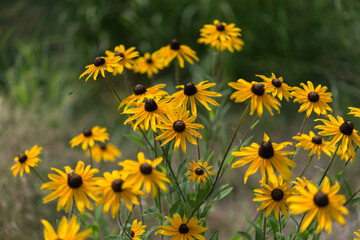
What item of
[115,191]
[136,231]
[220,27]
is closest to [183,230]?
[136,231]

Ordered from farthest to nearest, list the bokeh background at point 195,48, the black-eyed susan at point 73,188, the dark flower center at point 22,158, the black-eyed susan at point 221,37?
the bokeh background at point 195,48 → the black-eyed susan at point 221,37 → the dark flower center at point 22,158 → the black-eyed susan at point 73,188

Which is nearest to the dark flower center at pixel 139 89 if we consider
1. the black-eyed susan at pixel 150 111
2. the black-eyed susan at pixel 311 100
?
the black-eyed susan at pixel 150 111

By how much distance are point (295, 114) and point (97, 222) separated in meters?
2.25

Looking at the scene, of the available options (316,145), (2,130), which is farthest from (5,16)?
(316,145)

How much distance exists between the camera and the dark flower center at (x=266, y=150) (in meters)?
1.00

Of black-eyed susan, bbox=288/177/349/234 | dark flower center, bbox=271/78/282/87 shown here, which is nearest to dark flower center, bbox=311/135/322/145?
dark flower center, bbox=271/78/282/87

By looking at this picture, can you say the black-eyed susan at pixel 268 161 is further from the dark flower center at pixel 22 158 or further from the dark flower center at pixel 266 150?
the dark flower center at pixel 22 158

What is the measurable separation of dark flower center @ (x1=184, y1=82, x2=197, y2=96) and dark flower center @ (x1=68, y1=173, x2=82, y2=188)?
0.44 meters

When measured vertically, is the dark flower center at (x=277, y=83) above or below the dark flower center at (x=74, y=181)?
below

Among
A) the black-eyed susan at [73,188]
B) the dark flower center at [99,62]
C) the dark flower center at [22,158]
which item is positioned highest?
the dark flower center at [99,62]

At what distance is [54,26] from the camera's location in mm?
4074

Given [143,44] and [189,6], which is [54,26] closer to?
[143,44]

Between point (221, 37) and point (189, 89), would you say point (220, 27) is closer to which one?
point (221, 37)

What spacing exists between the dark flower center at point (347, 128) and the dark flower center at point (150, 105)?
62 centimetres
